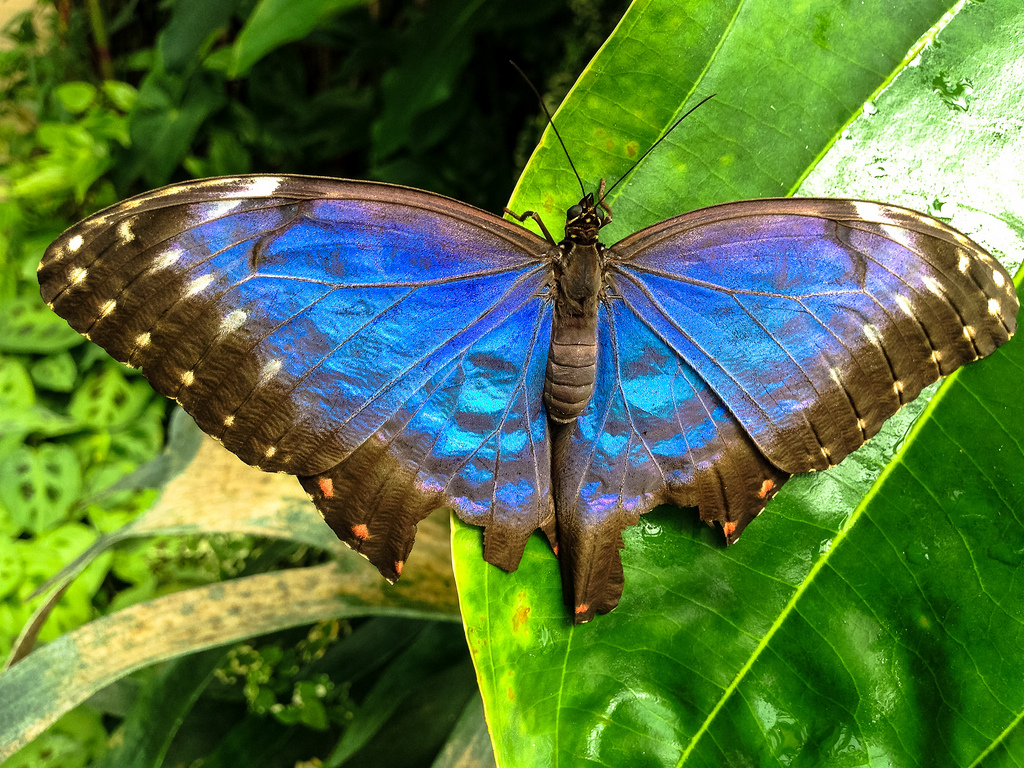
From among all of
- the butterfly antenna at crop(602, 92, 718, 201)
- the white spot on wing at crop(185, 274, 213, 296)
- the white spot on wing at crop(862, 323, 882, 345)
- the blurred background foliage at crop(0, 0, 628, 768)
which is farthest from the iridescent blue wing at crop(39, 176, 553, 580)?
the blurred background foliage at crop(0, 0, 628, 768)

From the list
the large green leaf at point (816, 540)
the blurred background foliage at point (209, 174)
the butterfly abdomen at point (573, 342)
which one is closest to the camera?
the large green leaf at point (816, 540)

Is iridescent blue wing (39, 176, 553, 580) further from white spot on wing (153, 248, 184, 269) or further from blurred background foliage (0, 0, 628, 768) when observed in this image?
blurred background foliage (0, 0, 628, 768)

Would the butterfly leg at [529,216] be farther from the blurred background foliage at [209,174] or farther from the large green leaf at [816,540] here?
the blurred background foliage at [209,174]

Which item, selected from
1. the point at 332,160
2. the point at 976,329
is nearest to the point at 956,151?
the point at 976,329

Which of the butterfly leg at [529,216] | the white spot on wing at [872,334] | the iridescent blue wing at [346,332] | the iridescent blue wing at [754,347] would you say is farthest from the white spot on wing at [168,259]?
the white spot on wing at [872,334]

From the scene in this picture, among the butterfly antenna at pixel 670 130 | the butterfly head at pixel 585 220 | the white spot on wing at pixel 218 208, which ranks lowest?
the white spot on wing at pixel 218 208

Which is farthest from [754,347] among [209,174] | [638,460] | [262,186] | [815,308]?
[209,174]

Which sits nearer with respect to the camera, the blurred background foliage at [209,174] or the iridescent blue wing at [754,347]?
the iridescent blue wing at [754,347]
